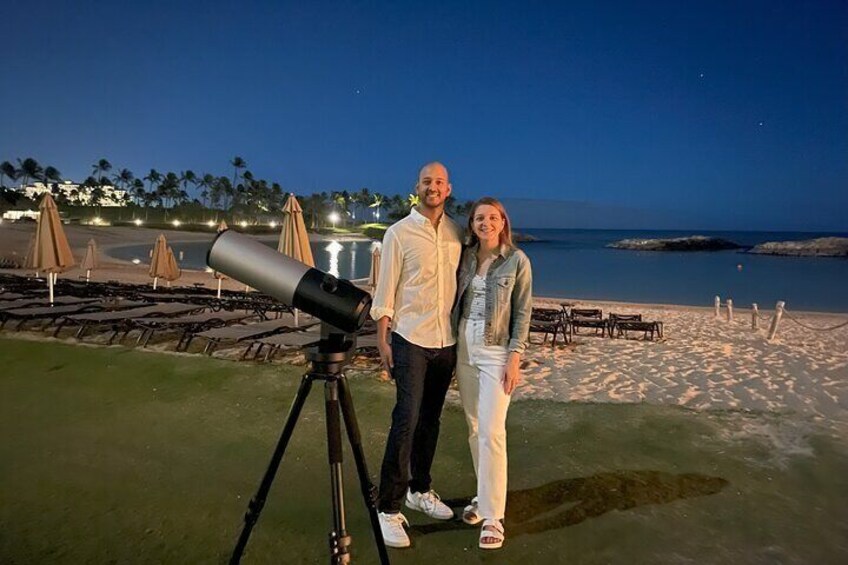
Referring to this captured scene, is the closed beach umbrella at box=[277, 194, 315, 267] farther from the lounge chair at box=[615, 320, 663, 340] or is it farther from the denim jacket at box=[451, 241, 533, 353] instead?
the lounge chair at box=[615, 320, 663, 340]

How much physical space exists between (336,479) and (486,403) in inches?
37.8

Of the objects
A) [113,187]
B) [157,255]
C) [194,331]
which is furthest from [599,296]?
[113,187]

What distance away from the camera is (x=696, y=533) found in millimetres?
3111

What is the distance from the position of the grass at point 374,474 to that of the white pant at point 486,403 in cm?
28

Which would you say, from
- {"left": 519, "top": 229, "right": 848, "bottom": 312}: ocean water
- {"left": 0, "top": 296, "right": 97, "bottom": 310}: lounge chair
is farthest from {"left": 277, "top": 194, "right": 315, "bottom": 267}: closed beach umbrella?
{"left": 519, "top": 229, "right": 848, "bottom": 312}: ocean water

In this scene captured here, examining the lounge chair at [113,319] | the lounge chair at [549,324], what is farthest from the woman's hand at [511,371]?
the lounge chair at [113,319]

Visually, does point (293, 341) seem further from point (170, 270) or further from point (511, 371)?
point (170, 270)

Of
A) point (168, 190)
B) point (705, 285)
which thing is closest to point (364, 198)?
point (168, 190)

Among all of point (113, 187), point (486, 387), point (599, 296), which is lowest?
point (599, 296)

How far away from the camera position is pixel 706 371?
756 cm

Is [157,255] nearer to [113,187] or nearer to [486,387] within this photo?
[486,387]

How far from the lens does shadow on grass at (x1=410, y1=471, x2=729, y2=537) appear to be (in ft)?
10.3

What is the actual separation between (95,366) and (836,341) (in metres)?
13.0

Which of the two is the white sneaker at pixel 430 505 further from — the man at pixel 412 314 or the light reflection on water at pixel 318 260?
the light reflection on water at pixel 318 260
